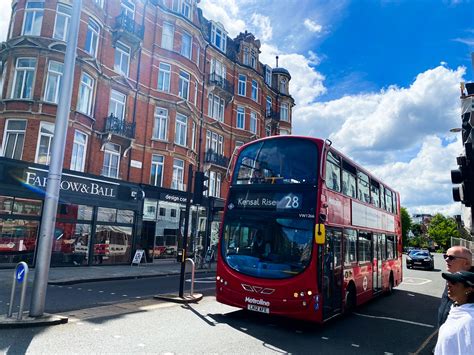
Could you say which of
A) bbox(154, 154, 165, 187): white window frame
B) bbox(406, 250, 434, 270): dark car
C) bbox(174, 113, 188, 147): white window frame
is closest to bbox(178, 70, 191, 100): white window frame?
bbox(174, 113, 188, 147): white window frame

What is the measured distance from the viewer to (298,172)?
7.84m

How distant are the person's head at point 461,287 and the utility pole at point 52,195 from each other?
667 cm

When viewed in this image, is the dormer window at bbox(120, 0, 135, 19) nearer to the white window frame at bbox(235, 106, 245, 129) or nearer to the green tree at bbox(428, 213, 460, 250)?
the white window frame at bbox(235, 106, 245, 129)

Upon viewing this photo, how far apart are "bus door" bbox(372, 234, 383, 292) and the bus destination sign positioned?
500cm

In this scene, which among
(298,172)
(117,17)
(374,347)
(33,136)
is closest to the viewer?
(374,347)

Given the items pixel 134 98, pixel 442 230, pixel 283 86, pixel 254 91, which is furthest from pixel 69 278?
pixel 442 230

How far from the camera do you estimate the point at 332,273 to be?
26.0 feet

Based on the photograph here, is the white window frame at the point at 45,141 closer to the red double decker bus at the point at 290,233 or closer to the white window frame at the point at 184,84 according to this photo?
the white window frame at the point at 184,84

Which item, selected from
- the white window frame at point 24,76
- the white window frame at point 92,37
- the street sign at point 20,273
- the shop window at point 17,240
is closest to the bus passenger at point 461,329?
the street sign at point 20,273

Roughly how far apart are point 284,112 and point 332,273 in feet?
107

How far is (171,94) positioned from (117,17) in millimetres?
5391

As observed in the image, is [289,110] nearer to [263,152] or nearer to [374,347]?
[263,152]

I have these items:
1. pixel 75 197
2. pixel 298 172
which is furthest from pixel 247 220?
pixel 75 197

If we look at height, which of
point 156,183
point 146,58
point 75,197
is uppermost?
point 146,58
